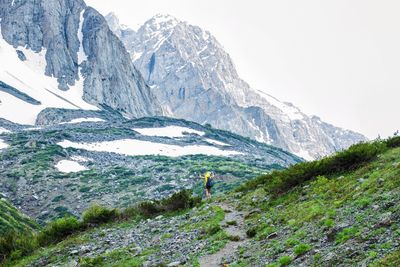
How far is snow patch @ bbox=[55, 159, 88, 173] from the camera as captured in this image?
131 metres

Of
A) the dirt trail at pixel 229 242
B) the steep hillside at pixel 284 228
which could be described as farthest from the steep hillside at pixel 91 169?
the dirt trail at pixel 229 242

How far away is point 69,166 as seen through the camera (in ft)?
445

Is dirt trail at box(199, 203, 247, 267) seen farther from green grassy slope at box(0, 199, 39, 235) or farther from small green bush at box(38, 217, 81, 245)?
green grassy slope at box(0, 199, 39, 235)

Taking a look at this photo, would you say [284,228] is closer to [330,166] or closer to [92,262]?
[330,166]

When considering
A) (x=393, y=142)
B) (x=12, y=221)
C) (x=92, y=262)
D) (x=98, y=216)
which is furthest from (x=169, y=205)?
(x=12, y=221)

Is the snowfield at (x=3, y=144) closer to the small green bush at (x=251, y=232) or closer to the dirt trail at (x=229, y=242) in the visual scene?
the dirt trail at (x=229, y=242)

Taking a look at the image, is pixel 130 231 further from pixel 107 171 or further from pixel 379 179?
pixel 107 171

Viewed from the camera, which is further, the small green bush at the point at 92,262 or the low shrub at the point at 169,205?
the low shrub at the point at 169,205

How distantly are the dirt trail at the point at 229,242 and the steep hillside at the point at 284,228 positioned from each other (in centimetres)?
5

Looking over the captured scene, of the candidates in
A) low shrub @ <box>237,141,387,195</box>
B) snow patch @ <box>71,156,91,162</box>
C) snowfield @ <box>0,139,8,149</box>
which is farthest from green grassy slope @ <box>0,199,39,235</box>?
snowfield @ <box>0,139,8,149</box>

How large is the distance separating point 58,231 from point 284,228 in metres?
15.9

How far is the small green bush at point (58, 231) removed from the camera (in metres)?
29.6

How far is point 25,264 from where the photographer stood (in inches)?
1008

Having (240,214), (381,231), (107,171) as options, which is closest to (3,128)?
(107,171)
